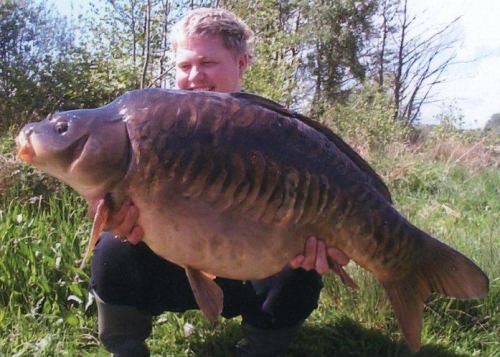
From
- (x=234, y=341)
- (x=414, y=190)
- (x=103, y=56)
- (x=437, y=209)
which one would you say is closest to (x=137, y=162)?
(x=234, y=341)

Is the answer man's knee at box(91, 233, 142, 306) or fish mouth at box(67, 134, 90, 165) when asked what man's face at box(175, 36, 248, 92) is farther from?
fish mouth at box(67, 134, 90, 165)

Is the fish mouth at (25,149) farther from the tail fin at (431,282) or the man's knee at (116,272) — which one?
the tail fin at (431,282)

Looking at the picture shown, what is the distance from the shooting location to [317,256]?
161 cm

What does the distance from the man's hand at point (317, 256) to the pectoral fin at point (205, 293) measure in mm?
216

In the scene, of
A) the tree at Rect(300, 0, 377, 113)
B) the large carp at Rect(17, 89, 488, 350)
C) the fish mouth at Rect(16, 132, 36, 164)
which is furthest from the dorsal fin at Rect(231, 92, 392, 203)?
the tree at Rect(300, 0, 377, 113)

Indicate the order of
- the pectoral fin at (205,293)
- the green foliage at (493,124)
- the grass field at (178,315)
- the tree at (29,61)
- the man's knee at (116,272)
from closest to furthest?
the pectoral fin at (205,293) → the man's knee at (116,272) → the grass field at (178,315) → the tree at (29,61) → the green foliage at (493,124)

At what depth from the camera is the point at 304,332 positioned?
2.41 m

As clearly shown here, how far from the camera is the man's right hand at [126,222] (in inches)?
57.5

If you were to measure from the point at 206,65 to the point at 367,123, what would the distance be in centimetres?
707

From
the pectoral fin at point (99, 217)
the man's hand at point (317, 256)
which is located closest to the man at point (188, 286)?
the man's hand at point (317, 256)

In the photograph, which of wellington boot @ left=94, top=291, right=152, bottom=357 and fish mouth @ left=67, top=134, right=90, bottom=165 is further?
wellington boot @ left=94, top=291, right=152, bottom=357

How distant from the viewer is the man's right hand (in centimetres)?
146

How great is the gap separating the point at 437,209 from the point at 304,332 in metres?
2.24

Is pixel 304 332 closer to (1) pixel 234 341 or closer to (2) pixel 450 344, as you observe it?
(1) pixel 234 341
